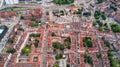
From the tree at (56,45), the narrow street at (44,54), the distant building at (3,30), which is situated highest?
the distant building at (3,30)

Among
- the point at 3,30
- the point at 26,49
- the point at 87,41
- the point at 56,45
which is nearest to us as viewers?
the point at 26,49

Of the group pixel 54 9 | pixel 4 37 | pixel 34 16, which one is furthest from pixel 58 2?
pixel 4 37

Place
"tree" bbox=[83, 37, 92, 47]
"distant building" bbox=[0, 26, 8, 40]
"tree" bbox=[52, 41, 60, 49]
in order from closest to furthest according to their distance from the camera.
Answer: "tree" bbox=[52, 41, 60, 49], "tree" bbox=[83, 37, 92, 47], "distant building" bbox=[0, 26, 8, 40]

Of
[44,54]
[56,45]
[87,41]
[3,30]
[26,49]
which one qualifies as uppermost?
[3,30]

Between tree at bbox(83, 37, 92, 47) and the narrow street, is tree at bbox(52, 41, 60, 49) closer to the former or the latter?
the narrow street

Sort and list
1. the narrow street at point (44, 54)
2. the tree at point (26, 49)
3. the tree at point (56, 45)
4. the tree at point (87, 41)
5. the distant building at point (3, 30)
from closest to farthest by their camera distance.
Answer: the narrow street at point (44, 54)
the tree at point (26, 49)
the tree at point (56, 45)
the tree at point (87, 41)
the distant building at point (3, 30)

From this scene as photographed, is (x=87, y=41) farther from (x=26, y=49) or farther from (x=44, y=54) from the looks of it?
(x=26, y=49)

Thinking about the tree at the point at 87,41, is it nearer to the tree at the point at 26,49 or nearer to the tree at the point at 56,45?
the tree at the point at 56,45

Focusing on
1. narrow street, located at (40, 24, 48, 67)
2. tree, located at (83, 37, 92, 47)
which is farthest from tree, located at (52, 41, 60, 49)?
tree, located at (83, 37, 92, 47)

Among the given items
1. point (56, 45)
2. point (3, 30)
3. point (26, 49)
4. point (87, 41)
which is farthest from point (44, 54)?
point (3, 30)

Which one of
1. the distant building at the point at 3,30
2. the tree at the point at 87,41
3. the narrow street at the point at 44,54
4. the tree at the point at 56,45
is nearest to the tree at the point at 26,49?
the narrow street at the point at 44,54

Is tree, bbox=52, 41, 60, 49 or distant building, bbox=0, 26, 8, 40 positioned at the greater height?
distant building, bbox=0, 26, 8, 40
